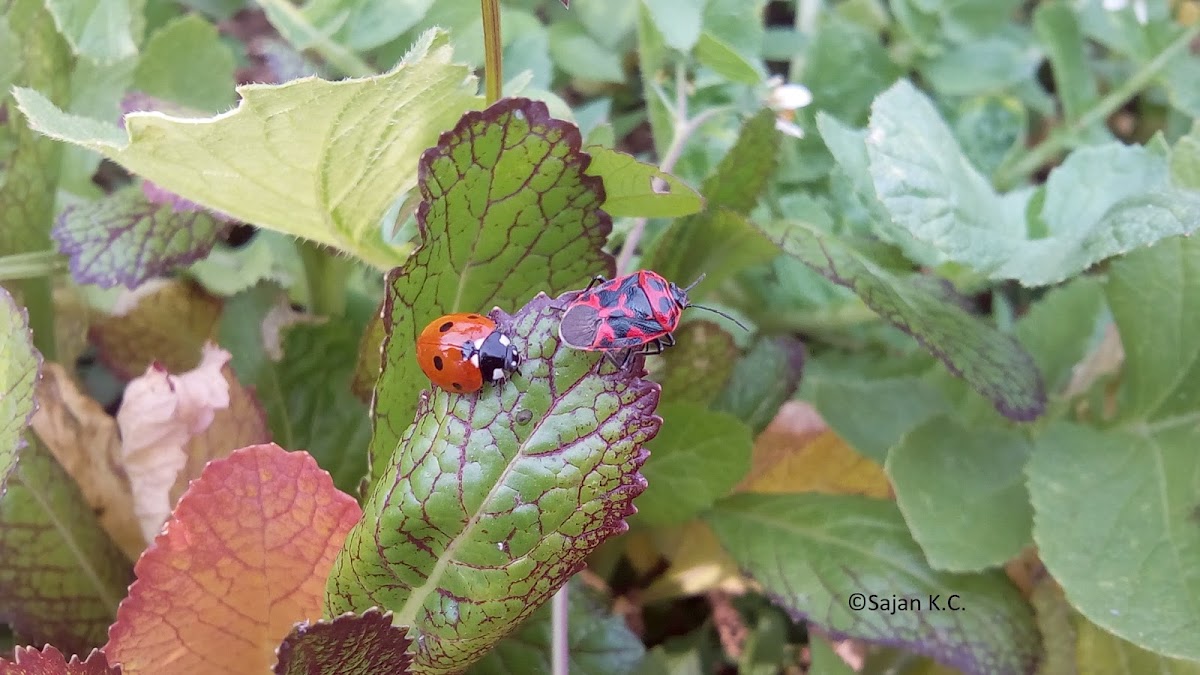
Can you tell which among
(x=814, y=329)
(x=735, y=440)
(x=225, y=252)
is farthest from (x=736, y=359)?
(x=225, y=252)

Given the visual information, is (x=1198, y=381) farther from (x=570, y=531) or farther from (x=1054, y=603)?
(x=570, y=531)

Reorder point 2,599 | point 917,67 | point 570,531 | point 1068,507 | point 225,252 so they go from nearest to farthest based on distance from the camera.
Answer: point 570,531
point 2,599
point 1068,507
point 225,252
point 917,67

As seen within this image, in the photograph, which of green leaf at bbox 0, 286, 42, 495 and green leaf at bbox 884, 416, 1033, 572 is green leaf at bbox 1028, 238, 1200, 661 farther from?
green leaf at bbox 0, 286, 42, 495

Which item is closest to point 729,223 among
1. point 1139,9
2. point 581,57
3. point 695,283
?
point 695,283

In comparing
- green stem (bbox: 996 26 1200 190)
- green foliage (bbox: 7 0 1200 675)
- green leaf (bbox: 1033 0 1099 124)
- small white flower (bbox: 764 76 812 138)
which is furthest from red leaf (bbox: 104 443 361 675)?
green leaf (bbox: 1033 0 1099 124)

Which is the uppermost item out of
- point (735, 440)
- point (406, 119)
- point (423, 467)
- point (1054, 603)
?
point (406, 119)

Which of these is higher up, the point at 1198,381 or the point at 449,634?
the point at 449,634

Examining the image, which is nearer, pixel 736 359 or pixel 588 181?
pixel 588 181
